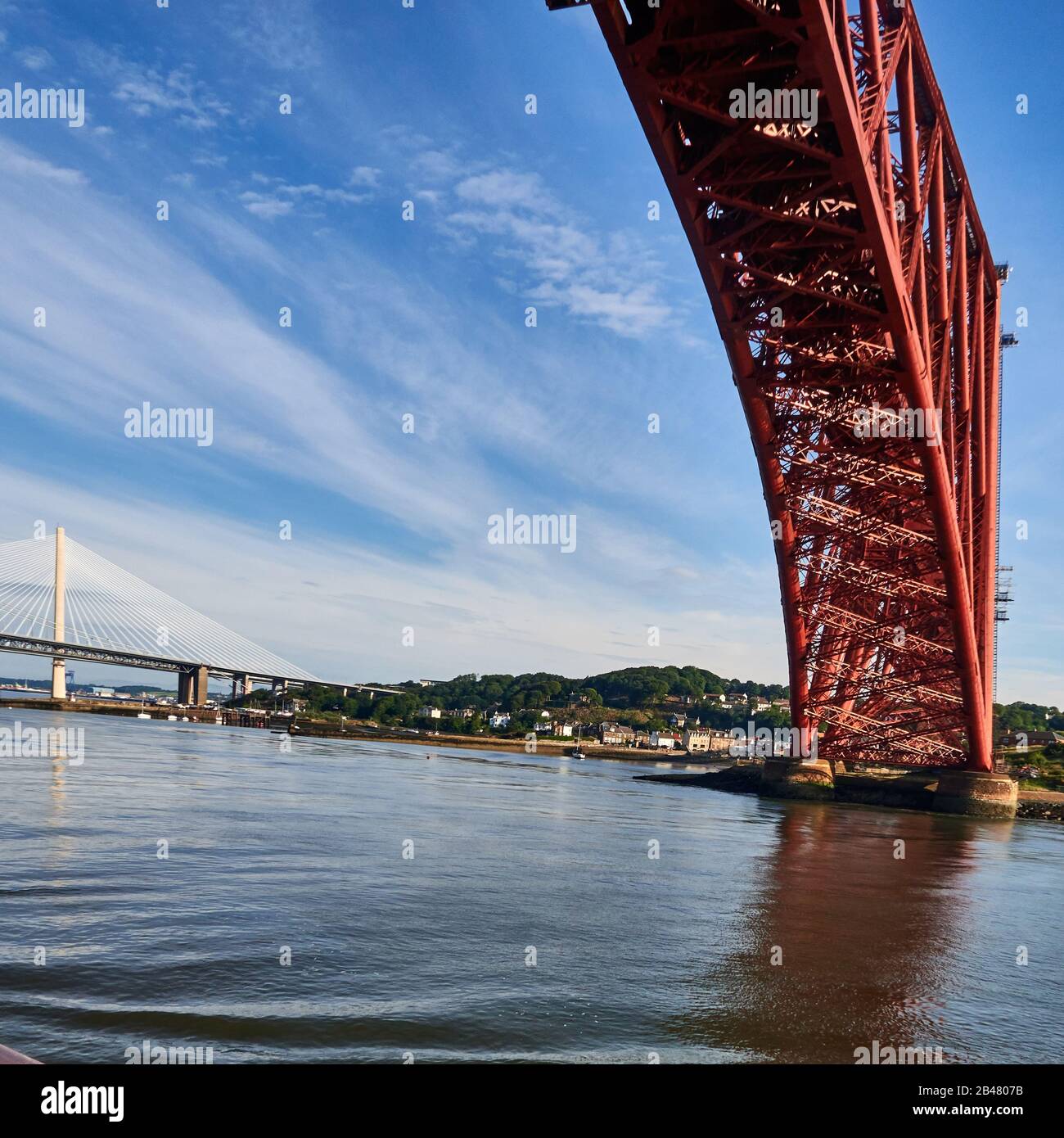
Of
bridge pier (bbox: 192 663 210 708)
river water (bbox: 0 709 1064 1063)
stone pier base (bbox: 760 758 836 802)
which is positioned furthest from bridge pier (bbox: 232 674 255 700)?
river water (bbox: 0 709 1064 1063)

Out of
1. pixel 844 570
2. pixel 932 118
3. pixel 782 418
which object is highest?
pixel 932 118

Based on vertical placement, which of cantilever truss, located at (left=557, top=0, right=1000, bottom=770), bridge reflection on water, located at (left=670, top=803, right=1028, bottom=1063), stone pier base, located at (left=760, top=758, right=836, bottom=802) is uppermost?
cantilever truss, located at (left=557, top=0, right=1000, bottom=770)

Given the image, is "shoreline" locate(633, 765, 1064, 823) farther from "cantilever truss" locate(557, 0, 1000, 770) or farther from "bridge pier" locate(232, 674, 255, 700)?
"bridge pier" locate(232, 674, 255, 700)

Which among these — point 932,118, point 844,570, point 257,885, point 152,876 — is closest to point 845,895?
point 257,885

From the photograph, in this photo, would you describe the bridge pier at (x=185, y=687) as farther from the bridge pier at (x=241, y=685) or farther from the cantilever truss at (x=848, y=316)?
the cantilever truss at (x=848, y=316)

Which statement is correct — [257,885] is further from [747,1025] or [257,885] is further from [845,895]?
[845,895]

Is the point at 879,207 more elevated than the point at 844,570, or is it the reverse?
the point at 879,207

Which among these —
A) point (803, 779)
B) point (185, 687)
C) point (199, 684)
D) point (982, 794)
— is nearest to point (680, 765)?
point (199, 684)
